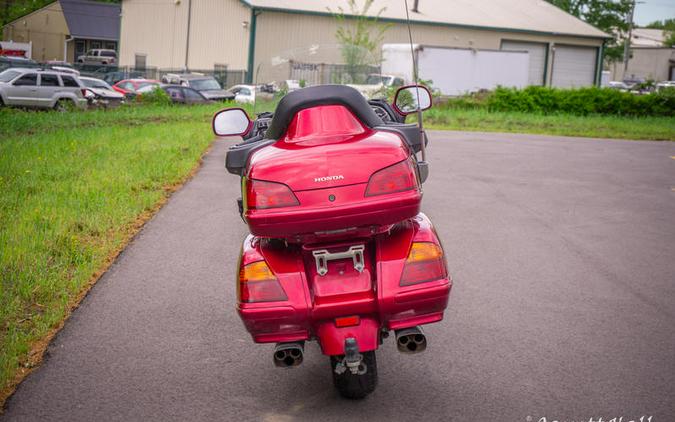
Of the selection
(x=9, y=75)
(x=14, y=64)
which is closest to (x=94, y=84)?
(x=9, y=75)

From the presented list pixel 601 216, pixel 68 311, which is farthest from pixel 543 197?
pixel 68 311

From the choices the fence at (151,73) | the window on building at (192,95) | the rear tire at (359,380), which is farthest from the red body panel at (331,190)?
the fence at (151,73)

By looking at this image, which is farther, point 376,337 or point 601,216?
point 601,216

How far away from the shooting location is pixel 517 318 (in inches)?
247

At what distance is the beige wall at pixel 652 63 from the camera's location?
92.3 m

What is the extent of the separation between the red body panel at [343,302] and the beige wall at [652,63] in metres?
94.3

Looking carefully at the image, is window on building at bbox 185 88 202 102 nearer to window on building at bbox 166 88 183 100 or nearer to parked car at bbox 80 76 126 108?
window on building at bbox 166 88 183 100

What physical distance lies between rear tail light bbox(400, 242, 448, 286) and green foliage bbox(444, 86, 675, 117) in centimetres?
2661

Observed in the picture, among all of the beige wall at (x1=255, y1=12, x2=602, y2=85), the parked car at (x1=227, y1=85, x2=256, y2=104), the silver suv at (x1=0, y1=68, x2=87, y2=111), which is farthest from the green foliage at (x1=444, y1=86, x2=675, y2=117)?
the silver suv at (x1=0, y1=68, x2=87, y2=111)

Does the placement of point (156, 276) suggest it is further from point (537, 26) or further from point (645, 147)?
point (537, 26)

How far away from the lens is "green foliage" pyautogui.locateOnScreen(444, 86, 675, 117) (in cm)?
2995

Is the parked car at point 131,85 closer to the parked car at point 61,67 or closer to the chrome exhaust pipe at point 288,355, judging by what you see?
the parked car at point 61,67

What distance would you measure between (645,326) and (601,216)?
187 inches

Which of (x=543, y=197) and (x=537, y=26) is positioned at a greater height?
(x=537, y=26)
